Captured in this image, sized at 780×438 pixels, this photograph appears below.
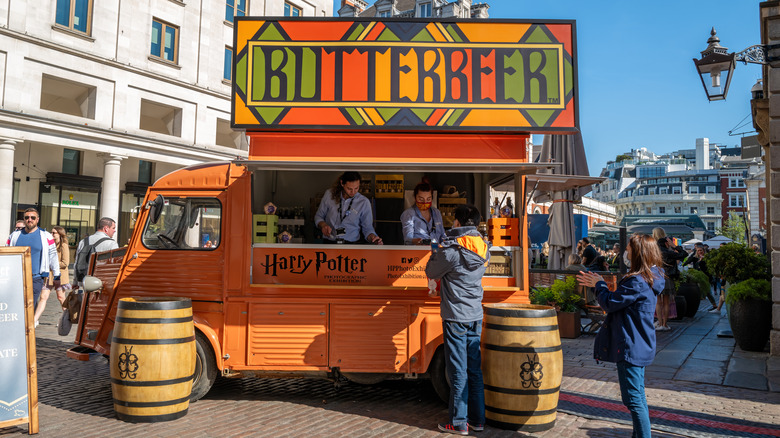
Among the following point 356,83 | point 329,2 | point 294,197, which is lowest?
point 294,197

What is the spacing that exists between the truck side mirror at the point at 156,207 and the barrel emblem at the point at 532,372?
3.78 m

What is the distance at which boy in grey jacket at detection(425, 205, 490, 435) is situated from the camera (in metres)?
4.59

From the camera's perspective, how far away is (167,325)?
4.73 m

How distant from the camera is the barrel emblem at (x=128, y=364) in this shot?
4684mm

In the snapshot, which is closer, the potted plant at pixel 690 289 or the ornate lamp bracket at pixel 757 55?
the ornate lamp bracket at pixel 757 55

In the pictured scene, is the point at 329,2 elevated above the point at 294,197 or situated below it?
above

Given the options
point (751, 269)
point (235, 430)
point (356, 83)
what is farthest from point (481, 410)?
point (751, 269)

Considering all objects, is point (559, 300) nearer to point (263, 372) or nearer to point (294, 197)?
point (294, 197)

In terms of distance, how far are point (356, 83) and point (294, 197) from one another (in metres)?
2.28

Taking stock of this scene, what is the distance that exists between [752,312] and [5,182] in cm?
2132

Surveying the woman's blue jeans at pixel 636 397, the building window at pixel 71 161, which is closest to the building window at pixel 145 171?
the building window at pixel 71 161

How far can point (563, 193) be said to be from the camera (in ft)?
29.4

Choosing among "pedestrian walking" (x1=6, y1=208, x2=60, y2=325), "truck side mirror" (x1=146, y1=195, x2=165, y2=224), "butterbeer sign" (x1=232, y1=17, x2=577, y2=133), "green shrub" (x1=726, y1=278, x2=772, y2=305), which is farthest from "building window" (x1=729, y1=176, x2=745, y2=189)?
"truck side mirror" (x1=146, y1=195, x2=165, y2=224)

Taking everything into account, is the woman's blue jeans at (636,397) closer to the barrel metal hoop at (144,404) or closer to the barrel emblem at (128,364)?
the barrel metal hoop at (144,404)
